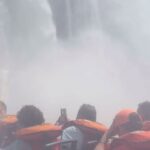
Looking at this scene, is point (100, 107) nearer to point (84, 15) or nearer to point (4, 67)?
point (4, 67)

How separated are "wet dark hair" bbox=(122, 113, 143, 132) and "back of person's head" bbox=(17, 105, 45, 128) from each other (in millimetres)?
1240

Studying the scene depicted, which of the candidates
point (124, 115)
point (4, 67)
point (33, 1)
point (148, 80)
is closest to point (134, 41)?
point (148, 80)

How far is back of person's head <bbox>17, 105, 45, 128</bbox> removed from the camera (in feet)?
25.3

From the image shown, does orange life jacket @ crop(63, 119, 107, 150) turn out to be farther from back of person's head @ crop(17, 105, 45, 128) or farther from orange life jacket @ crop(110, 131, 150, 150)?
orange life jacket @ crop(110, 131, 150, 150)

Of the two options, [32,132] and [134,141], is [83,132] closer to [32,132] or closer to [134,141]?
[32,132]

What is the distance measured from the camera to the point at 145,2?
40781 millimetres

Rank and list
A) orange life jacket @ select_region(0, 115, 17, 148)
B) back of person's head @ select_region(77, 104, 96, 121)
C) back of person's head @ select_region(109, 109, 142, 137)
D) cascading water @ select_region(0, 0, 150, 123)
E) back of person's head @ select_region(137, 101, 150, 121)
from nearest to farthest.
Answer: back of person's head @ select_region(109, 109, 142, 137) → orange life jacket @ select_region(0, 115, 17, 148) → back of person's head @ select_region(77, 104, 96, 121) → back of person's head @ select_region(137, 101, 150, 121) → cascading water @ select_region(0, 0, 150, 123)

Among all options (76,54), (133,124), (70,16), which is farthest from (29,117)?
(70,16)

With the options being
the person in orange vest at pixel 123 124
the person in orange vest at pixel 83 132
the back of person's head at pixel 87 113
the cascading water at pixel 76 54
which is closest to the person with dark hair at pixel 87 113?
the back of person's head at pixel 87 113

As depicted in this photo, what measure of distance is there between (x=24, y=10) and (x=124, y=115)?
2583 centimetres

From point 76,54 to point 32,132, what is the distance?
2774 cm

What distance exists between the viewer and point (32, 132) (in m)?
7.34

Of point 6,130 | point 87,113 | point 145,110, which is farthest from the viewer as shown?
point 145,110

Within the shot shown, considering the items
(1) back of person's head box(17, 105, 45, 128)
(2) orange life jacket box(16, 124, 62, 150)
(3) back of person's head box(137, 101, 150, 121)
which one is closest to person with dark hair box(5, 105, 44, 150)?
(1) back of person's head box(17, 105, 45, 128)
